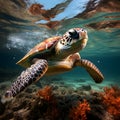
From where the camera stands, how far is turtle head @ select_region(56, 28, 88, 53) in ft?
14.7

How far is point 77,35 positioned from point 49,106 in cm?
198

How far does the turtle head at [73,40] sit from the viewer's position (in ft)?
14.7

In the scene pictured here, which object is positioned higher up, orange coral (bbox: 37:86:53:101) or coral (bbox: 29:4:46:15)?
coral (bbox: 29:4:46:15)

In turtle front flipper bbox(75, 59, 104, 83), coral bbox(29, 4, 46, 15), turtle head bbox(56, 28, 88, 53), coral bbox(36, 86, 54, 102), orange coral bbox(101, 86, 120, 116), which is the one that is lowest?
orange coral bbox(101, 86, 120, 116)

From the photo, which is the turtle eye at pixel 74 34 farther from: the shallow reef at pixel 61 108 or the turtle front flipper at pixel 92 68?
the shallow reef at pixel 61 108

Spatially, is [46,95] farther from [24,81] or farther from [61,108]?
[24,81]

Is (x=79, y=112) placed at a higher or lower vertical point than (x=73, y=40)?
lower

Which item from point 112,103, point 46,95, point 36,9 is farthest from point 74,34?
point 36,9

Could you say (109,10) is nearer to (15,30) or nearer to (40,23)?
(40,23)

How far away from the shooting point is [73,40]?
4.58m

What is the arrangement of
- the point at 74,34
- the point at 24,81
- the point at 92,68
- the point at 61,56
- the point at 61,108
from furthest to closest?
the point at 92,68
the point at 61,56
the point at 74,34
the point at 61,108
the point at 24,81

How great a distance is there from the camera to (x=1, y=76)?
20.2 metres

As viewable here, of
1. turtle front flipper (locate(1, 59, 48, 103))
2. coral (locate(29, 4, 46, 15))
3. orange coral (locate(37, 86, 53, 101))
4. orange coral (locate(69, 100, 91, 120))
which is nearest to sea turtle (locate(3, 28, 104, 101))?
turtle front flipper (locate(1, 59, 48, 103))

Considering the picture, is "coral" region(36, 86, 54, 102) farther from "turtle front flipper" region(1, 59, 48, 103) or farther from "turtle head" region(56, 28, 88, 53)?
"turtle head" region(56, 28, 88, 53)
